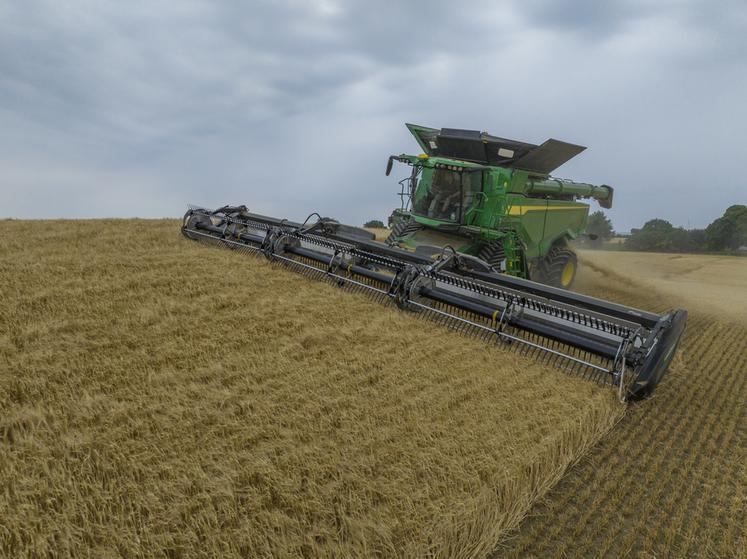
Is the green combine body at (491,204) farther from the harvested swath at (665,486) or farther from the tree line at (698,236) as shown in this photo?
the tree line at (698,236)

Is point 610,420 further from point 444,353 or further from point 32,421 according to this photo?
point 32,421

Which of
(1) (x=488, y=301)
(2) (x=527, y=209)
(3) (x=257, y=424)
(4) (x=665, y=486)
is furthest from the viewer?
(2) (x=527, y=209)

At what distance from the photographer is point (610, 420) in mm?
3527

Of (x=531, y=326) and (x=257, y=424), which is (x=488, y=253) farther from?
(x=257, y=424)

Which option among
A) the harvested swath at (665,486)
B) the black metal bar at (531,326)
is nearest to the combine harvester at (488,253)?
the black metal bar at (531,326)

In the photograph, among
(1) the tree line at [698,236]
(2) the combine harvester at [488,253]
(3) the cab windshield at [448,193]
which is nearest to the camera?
(2) the combine harvester at [488,253]

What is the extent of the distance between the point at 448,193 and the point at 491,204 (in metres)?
0.58

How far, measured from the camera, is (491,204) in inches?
261

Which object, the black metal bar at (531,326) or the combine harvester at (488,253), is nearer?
the black metal bar at (531,326)

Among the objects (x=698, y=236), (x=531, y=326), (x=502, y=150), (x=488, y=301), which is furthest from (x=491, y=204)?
(x=698, y=236)

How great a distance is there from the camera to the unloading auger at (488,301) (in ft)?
11.6

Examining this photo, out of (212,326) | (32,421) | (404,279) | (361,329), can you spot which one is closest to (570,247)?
(404,279)

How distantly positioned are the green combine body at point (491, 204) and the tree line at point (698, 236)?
14558 millimetres

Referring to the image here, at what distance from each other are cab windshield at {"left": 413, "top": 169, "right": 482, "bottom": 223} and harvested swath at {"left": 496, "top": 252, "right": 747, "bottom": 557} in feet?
9.98
